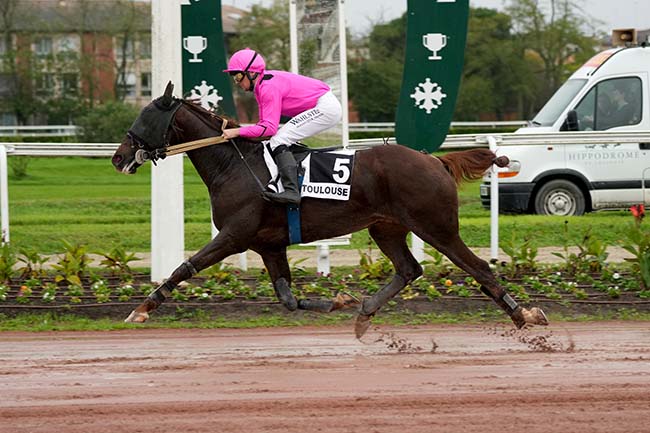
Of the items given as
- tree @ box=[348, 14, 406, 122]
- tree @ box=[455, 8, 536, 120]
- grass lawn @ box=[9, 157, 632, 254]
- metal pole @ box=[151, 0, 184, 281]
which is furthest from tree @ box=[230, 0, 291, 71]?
metal pole @ box=[151, 0, 184, 281]

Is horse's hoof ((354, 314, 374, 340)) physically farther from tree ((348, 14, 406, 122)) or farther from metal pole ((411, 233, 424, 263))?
tree ((348, 14, 406, 122))

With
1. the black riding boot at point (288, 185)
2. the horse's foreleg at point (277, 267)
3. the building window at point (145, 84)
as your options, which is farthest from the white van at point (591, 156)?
the building window at point (145, 84)

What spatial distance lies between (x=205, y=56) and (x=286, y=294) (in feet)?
11.2

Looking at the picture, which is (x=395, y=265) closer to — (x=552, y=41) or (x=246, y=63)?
(x=246, y=63)

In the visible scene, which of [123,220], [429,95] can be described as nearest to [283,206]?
[429,95]

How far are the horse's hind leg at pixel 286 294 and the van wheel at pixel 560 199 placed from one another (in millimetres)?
7962

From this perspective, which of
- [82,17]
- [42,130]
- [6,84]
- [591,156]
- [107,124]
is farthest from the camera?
[82,17]

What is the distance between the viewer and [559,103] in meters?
16.4

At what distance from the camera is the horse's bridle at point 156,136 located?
826cm

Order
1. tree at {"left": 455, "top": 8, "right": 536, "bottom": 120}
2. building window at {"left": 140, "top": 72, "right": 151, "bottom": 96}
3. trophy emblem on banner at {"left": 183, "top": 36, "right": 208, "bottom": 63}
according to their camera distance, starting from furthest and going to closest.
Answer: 1. building window at {"left": 140, "top": 72, "right": 151, "bottom": 96}
2. tree at {"left": 455, "top": 8, "right": 536, "bottom": 120}
3. trophy emblem on banner at {"left": 183, "top": 36, "right": 208, "bottom": 63}

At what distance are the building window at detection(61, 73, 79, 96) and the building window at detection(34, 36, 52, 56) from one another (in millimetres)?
1230

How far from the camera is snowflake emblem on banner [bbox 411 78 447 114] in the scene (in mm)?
10445

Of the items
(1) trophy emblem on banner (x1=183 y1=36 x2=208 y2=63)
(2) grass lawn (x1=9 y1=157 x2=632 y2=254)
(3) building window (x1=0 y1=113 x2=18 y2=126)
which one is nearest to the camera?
(1) trophy emblem on banner (x1=183 y1=36 x2=208 y2=63)

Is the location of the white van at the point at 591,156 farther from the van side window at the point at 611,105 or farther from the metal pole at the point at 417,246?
the metal pole at the point at 417,246
